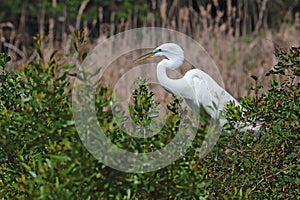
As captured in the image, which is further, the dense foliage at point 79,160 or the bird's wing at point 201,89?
the bird's wing at point 201,89

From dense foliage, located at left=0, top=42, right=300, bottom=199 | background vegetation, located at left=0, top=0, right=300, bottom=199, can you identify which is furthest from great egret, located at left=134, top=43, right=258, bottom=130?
dense foliage, located at left=0, top=42, right=300, bottom=199

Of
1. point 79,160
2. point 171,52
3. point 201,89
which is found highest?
point 79,160

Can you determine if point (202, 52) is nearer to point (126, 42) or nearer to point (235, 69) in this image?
point (235, 69)

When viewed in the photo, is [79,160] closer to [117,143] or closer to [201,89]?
[117,143]

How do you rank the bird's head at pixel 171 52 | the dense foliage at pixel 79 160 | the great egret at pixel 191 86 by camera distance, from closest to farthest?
the dense foliage at pixel 79 160 → the bird's head at pixel 171 52 → the great egret at pixel 191 86

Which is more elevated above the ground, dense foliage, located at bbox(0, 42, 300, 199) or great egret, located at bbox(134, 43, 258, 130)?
dense foliage, located at bbox(0, 42, 300, 199)

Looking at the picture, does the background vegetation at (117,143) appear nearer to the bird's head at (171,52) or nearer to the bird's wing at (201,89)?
the bird's head at (171,52)

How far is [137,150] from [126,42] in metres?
4.05

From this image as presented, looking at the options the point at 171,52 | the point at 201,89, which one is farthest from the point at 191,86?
the point at 171,52

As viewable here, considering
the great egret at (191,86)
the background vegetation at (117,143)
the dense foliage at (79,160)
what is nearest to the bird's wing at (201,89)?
the great egret at (191,86)

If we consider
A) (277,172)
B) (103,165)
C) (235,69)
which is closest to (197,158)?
(103,165)

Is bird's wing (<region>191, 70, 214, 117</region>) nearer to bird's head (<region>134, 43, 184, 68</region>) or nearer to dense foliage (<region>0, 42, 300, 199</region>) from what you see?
bird's head (<region>134, 43, 184, 68</region>)

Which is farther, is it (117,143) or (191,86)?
(191,86)

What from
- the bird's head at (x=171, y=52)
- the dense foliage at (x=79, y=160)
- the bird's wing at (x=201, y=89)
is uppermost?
the dense foliage at (x=79, y=160)
